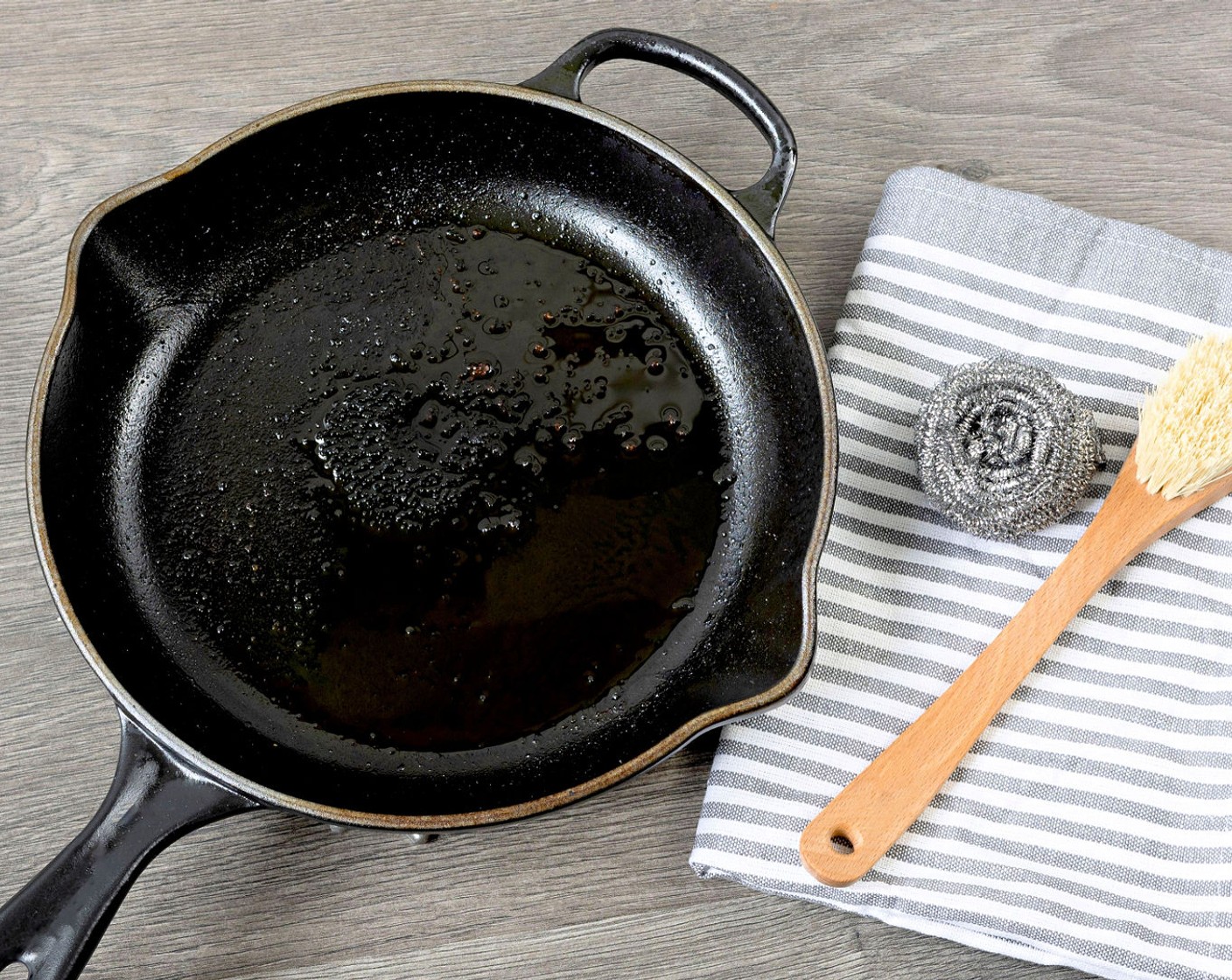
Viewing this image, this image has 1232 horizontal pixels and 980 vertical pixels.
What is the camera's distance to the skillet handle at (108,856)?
51 cm

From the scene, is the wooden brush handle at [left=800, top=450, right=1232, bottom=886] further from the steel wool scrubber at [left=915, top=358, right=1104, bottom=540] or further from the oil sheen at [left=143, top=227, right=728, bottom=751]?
the oil sheen at [left=143, top=227, right=728, bottom=751]

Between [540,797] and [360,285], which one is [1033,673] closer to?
[540,797]

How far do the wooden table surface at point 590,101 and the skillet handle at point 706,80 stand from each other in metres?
0.10

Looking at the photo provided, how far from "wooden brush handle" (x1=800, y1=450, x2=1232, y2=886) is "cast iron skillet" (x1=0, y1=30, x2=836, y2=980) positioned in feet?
0.30

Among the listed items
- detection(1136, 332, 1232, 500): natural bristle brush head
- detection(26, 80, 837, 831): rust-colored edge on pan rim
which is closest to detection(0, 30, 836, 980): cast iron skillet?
detection(26, 80, 837, 831): rust-colored edge on pan rim

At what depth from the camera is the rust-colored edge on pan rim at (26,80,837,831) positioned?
1.76 feet

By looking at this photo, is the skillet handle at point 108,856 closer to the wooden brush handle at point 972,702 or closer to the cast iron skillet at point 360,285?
the cast iron skillet at point 360,285

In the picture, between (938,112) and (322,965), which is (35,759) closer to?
(322,965)

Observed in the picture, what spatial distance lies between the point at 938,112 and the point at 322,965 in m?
0.72

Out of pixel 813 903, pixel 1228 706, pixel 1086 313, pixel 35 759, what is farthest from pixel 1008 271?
pixel 35 759

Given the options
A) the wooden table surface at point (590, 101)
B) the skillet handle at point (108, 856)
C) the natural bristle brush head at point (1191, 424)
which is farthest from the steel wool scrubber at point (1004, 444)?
the skillet handle at point (108, 856)

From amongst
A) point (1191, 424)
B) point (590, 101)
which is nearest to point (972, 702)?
point (1191, 424)

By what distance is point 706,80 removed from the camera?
627mm

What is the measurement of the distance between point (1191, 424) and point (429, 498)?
0.47 meters
